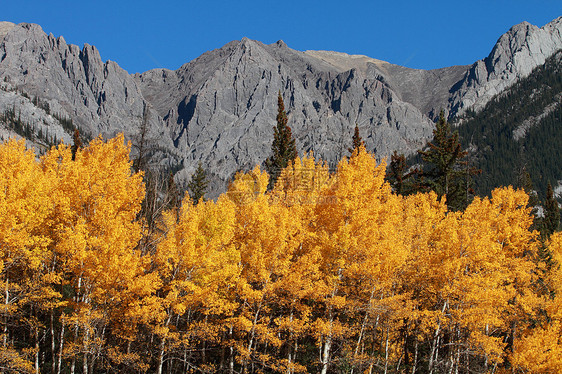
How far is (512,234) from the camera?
78.6 feet

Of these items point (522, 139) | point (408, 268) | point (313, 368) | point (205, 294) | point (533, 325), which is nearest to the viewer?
point (205, 294)

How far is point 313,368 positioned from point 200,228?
9.43 m

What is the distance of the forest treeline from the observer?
595 inches

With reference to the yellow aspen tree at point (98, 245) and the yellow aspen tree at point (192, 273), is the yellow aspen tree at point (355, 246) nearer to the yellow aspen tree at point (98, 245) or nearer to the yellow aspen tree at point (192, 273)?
the yellow aspen tree at point (192, 273)

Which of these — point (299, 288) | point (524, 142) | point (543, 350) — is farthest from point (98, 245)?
point (524, 142)

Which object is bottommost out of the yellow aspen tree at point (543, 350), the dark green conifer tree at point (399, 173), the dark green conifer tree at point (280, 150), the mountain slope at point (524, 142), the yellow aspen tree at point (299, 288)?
A: the yellow aspen tree at point (543, 350)

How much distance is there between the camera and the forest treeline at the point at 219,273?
15.1 metres

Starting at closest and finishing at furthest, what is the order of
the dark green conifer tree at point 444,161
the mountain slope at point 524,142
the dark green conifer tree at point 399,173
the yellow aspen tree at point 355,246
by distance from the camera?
the yellow aspen tree at point 355,246 < the dark green conifer tree at point 444,161 < the dark green conifer tree at point 399,173 < the mountain slope at point 524,142

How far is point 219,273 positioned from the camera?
54.0ft

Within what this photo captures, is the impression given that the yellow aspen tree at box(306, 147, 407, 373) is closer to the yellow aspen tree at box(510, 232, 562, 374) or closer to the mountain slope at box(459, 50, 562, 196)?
the yellow aspen tree at box(510, 232, 562, 374)

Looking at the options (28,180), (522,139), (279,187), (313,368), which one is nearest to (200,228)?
(28,180)

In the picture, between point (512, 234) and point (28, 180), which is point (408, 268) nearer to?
point (512, 234)

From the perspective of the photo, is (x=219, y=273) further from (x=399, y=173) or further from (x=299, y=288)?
(x=399, y=173)

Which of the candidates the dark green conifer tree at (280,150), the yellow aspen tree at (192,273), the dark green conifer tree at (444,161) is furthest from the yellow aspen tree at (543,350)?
the dark green conifer tree at (280,150)
